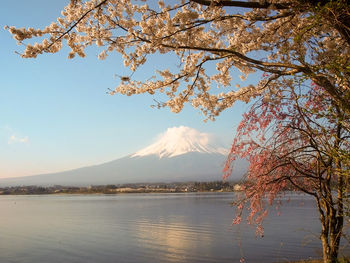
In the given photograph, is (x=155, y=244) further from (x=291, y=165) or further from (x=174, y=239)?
(x=291, y=165)

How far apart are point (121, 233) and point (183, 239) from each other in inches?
164

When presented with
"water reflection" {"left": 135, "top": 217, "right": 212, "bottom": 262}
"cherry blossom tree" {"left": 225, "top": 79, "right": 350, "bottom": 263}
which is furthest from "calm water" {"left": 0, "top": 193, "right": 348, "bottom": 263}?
"cherry blossom tree" {"left": 225, "top": 79, "right": 350, "bottom": 263}

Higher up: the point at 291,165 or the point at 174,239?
the point at 291,165

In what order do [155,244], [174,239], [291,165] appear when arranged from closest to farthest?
[291,165] → [155,244] → [174,239]

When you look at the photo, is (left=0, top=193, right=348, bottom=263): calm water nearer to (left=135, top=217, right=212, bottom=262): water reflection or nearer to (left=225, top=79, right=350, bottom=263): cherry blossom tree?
(left=135, top=217, right=212, bottom=262): water reflection

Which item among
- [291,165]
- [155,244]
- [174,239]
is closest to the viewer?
[291,165]

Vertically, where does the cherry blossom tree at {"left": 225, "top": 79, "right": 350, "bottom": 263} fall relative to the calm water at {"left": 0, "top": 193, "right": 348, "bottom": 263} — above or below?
above

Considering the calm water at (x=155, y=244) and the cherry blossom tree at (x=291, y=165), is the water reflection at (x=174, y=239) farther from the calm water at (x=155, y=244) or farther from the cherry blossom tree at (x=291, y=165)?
the cherry blossom tree at (x=291, y=165)

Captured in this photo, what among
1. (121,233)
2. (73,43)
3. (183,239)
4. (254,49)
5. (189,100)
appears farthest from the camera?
(121,233)

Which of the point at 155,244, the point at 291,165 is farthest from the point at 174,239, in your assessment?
the point at 291,165

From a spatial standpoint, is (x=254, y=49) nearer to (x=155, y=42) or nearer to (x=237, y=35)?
(x=237, y=35)

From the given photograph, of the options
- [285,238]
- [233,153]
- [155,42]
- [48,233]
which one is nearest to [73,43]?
[155,42]

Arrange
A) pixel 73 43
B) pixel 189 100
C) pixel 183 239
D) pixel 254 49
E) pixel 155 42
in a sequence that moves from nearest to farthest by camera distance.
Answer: pixel 155 42, pixel 73 43, pixel 254 49, pixel 189 100, pixel 183 239

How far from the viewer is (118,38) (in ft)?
15.0
